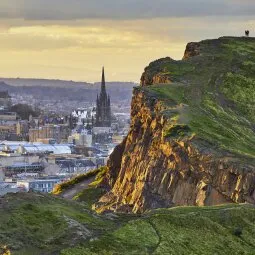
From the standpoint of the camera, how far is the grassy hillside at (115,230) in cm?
3662

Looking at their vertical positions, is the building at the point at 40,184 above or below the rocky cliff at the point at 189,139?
below

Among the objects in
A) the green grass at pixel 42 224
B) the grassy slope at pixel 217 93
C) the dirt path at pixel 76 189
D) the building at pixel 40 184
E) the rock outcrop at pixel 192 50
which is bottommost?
the building at pixel 40 184

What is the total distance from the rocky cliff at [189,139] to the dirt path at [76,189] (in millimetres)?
3586

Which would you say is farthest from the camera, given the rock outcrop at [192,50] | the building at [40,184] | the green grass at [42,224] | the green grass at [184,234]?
the building at [40,184]

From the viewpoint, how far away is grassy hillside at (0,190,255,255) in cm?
3662

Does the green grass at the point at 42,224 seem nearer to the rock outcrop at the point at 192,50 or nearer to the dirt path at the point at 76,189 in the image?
the dirt path at the point at 76,189

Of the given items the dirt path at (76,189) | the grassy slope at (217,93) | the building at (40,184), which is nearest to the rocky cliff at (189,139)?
the grassy slope at (217,93)

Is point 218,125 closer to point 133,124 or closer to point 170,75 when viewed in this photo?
point 133,124

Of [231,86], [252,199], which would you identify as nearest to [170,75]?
[231,86]

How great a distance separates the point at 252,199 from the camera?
5722 centimetres

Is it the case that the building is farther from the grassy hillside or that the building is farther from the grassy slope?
the grassy hillside

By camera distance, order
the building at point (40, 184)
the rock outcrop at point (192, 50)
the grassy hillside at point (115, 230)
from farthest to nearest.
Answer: the building at point (40, 184)
the rock outcrop at point (192, 50)
the grassy hillside at point (115, 230)

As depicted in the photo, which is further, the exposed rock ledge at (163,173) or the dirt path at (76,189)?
the dirt path at (76,189)

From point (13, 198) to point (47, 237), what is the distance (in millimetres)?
4916
